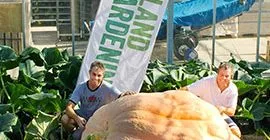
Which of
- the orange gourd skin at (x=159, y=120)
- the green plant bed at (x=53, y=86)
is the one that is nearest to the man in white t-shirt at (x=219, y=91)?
the green plant bed at (x=53, y=86)

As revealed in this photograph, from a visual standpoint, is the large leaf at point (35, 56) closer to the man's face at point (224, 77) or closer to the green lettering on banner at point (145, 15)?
the green lettering on banner at point (145, 15)

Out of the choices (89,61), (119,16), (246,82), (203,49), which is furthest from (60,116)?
(203,49)

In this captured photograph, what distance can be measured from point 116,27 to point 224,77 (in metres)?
1.40

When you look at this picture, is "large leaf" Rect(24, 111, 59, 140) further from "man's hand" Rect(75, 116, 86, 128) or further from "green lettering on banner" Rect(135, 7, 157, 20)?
"green lettering on banner" Rect(135, 7, 157, 20)

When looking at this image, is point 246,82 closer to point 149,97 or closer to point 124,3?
point 124,3

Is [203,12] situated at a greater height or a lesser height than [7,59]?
greater

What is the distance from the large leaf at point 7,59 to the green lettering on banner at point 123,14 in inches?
50.1

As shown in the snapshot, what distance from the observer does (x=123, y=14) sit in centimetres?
621

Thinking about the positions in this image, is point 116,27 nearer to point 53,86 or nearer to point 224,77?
point 53,86

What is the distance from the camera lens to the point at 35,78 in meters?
6.29

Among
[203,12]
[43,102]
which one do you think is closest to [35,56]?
Answer: [43,102]

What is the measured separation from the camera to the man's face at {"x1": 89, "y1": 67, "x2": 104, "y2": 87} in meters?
5.18

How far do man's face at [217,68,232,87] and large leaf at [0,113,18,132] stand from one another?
1858 millimetres

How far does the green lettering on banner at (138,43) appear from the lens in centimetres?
616
